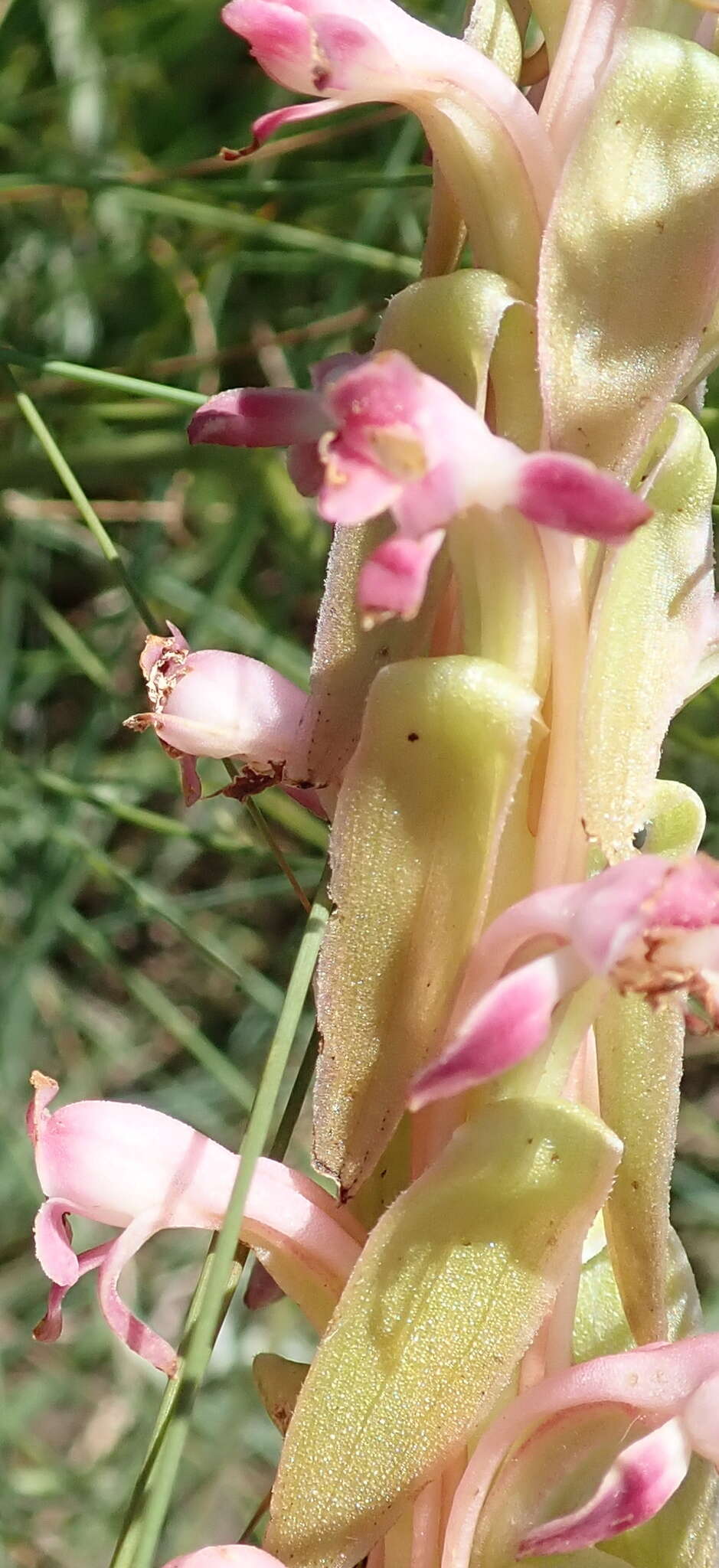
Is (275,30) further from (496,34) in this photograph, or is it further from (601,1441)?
(601,1441)

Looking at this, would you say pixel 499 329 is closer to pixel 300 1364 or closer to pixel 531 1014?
pixel 531 1014

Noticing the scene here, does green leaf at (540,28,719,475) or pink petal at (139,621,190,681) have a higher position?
green leaf at (540,28,719,475)

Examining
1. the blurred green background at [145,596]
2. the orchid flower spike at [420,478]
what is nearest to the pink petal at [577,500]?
the orchid flower spike at [420,478]

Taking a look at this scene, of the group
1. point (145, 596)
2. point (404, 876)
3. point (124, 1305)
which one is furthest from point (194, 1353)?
point (145, 596)

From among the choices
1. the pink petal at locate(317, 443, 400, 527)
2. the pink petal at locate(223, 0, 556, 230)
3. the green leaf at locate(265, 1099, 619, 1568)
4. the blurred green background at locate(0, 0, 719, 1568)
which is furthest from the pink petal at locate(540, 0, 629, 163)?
the blurred green background at locate(0, 0, 719, 1568)

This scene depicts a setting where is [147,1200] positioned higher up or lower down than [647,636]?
lower down

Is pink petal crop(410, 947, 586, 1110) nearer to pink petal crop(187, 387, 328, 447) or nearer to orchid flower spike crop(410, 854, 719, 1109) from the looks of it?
orchid flower spike crop(410, 854, 719, 1109)
